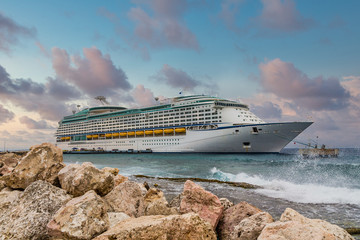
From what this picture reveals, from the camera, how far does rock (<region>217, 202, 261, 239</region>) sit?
16.7ft

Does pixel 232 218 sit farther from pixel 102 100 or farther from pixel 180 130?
pixel 102 100

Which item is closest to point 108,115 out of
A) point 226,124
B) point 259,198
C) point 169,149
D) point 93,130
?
point 93,130

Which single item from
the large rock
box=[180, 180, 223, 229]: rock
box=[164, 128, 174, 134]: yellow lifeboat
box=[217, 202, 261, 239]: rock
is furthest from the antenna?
the large rock

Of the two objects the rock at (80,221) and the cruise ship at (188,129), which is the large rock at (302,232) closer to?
the rock at (80,221)

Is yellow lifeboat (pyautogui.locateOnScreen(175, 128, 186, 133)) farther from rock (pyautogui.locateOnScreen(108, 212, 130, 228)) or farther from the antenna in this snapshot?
rock (pyautogui.locateOnScreen(108, 212, 130, 228))

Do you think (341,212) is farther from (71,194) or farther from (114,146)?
(114,146)

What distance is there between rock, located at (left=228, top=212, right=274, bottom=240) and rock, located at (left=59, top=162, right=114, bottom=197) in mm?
3316

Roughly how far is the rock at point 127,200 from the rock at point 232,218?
1.89m

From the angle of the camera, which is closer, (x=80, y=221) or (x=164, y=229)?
(x=164, y=229)

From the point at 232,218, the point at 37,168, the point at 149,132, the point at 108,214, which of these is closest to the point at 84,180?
the point at 108,214

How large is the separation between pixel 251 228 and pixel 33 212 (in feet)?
13.5

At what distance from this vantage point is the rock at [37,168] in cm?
610

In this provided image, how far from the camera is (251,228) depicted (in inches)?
164

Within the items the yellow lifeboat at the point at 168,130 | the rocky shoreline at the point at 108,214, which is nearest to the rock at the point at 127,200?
the rocky shoreline at the point at 108,214
